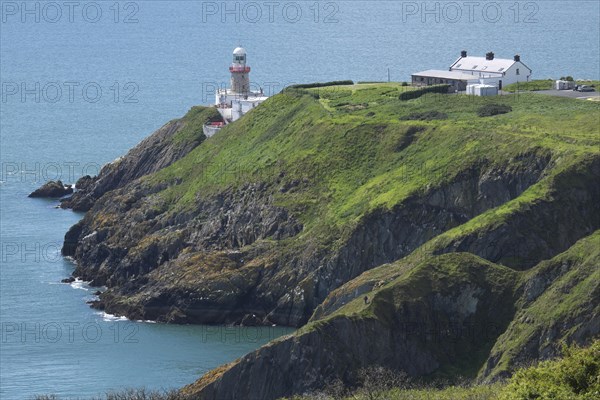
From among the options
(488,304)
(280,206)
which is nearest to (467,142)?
(280,206)

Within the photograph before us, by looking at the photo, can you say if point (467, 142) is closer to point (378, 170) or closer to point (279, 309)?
point (378, 170)

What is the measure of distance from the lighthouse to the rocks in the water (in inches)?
630

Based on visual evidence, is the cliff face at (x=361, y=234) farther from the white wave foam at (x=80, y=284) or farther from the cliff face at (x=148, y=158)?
the cliff face at (x=148, y=158)

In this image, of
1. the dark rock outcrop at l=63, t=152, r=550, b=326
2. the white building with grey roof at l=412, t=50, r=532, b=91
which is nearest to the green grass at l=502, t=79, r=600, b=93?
the white building with grey roof at l=412, t=50, r=532, b=91

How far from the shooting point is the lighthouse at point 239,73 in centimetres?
15712

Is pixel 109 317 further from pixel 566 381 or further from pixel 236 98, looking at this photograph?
pixel 566 381

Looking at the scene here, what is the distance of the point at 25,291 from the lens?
126 metres

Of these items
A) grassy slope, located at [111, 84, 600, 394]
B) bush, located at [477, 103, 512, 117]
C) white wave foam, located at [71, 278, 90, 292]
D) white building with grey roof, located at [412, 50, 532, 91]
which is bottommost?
white wave foam, located at [71, 278, 90, 292]

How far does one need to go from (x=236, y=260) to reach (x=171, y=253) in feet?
22.1

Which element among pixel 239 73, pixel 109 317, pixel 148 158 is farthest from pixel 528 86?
pixel 109 317

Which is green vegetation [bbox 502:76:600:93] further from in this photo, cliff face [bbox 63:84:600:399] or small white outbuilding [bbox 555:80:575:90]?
cliff face [bbox 63:84:600:399]

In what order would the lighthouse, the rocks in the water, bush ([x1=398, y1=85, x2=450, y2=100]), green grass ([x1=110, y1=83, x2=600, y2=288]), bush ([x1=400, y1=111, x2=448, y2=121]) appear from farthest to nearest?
the lighthouse
the rocks in the water
bush ([x1=398, y1=85, x2=450, y2=100])
bush ([x1=400, y1=111, x2=448, y2=121])
green grass ([x1=110, y1=83, x2=600, y2=288])

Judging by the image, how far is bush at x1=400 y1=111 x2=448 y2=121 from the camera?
12825 centimetres

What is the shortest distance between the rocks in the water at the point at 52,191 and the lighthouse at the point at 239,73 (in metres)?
16.0
